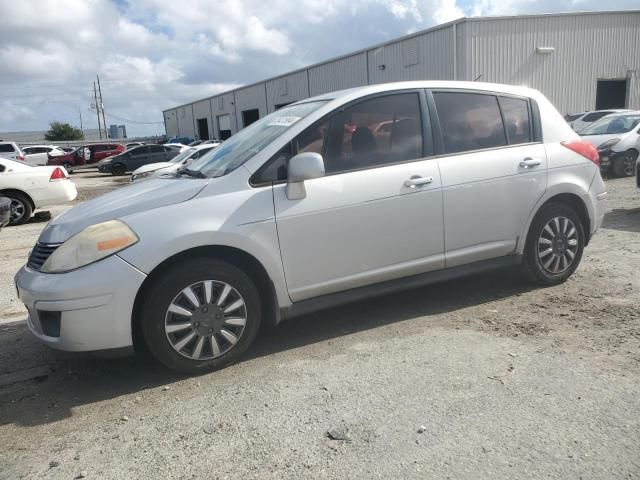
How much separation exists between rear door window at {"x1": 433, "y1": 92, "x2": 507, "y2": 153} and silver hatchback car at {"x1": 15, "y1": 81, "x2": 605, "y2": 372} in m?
0.01

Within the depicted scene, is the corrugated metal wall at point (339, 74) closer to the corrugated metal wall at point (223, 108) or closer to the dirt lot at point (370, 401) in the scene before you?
the corrugated metal wall at point (223, 108)

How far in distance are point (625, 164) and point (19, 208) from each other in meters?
13.7

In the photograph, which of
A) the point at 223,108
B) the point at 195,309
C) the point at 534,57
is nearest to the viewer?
the point at 195,309

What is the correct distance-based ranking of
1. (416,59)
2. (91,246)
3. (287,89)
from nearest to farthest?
(91,246), (416,59), (287,89)

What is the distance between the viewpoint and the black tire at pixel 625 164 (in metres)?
12.8

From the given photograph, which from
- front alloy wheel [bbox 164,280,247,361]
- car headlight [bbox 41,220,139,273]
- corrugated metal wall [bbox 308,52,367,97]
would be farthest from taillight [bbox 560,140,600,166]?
corrugated metal wall [bbox 308,52,367,97]

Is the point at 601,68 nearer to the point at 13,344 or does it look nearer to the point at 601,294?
the point at 601,294

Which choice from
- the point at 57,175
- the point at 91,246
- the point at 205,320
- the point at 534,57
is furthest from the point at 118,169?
the point at 205,320

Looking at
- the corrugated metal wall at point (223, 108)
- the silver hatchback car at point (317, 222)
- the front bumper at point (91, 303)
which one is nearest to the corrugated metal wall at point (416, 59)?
the silver hatchback car at point (317, 222)

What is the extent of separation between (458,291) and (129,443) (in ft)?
10.4

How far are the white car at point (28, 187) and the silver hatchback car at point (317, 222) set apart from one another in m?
7.80

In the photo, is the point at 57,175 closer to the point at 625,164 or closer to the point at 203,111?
the point at 625,164

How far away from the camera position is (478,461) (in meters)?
2.46

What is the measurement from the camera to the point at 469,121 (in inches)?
170
